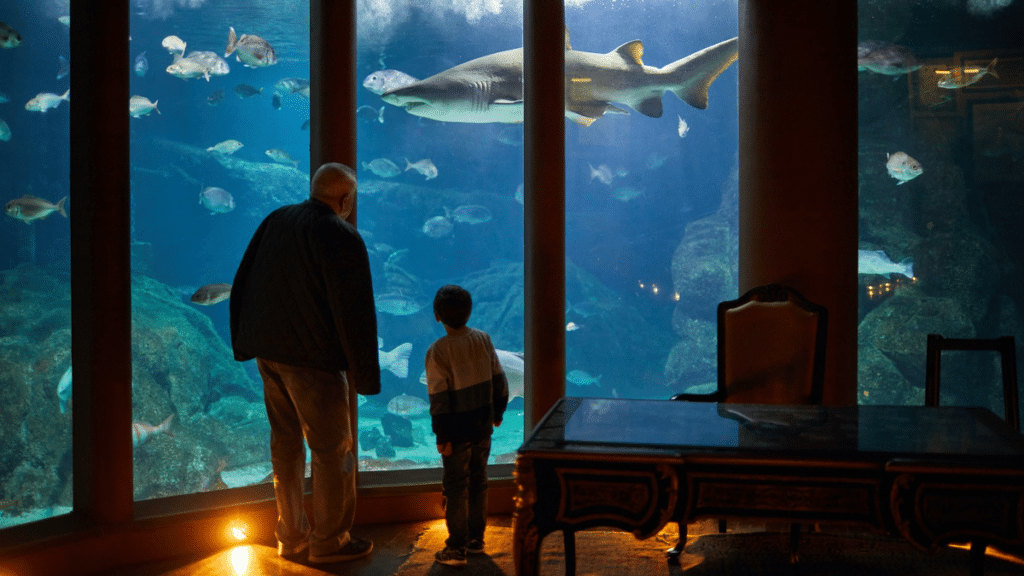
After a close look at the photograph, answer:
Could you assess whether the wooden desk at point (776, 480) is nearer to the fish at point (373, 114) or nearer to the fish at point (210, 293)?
the fish at point (210, 293)

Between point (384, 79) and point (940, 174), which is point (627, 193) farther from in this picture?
point (940, 174)

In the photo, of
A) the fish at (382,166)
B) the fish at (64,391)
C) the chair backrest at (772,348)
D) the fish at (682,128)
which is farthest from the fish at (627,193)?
the chair backrest at (772,348)

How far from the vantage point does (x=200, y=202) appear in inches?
438

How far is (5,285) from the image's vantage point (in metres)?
6.56

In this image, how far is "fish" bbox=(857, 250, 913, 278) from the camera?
4133mm

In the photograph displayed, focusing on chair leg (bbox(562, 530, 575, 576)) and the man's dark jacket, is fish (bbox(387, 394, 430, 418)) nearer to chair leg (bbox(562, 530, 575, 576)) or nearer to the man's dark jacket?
the man's dark jacket

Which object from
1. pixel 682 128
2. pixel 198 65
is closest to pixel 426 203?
pixel 682 128

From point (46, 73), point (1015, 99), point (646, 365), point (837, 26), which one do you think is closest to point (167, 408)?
point (46, 73)

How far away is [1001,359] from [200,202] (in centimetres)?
1126

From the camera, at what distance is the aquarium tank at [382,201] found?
541cm

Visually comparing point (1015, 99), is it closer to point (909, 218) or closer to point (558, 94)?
point (909, 218)

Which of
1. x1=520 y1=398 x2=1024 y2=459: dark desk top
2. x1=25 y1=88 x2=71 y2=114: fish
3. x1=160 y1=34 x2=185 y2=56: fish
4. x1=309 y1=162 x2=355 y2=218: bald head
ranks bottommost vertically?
x1=520 y1=398 x2=1024 y2=459: dark desk top

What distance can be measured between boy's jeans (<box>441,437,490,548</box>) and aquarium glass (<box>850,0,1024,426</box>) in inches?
113

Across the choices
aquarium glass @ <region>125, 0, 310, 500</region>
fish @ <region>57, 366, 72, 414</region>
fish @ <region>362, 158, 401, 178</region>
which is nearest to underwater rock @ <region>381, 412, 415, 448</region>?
aquarium glass @ <region>125, 0, 310, 500</region>
